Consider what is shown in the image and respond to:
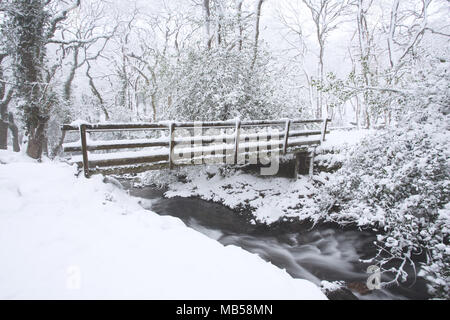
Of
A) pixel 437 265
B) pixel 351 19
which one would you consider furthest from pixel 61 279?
pixel 351 19

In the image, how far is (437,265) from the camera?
384cm

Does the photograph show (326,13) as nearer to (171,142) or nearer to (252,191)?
(252,191)

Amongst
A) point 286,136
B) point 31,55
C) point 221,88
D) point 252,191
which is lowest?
point 252,191

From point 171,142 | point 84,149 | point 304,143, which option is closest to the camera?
point 84,149

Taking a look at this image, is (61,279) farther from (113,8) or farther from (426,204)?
(113,8)

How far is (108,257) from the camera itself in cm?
299

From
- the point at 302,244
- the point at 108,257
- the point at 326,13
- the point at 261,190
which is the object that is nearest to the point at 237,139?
the point at 261,190

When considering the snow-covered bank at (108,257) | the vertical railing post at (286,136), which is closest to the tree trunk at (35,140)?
the snow-covered bank at (108,257)

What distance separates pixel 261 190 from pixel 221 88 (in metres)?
4.51

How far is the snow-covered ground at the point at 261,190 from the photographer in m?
8.32

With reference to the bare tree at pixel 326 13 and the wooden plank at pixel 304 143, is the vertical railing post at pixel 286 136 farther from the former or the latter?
the bare tree at pixel 326 13

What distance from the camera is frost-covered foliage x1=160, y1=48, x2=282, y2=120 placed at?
935cm
